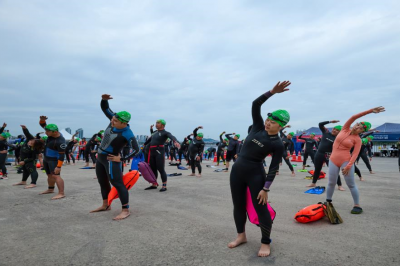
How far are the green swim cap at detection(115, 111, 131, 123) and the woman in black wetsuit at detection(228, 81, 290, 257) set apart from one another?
249cm

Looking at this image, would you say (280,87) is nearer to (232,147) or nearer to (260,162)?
(260,162)

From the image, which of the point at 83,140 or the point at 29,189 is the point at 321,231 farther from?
the point at 83,140

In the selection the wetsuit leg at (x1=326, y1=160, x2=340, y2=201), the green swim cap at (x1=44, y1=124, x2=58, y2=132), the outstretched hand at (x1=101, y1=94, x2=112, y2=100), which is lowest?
the wetsuit leg at (x1=326, y1=160, x2=340, y2=201)

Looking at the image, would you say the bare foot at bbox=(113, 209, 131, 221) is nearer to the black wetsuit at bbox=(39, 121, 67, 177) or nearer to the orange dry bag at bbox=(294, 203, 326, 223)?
the black wetsuit at bbox=(39, 121, 67, 177)

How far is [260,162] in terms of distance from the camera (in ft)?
10.5

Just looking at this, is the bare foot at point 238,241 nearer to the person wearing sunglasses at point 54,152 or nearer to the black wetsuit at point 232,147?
the person wearing sunglasses at point 54,152

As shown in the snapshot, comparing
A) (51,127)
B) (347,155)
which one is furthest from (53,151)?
(347,155)

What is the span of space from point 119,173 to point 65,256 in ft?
6.42

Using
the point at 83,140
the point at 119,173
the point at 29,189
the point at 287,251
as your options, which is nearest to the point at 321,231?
the point at 287,251

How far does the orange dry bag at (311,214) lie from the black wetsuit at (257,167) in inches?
59.3

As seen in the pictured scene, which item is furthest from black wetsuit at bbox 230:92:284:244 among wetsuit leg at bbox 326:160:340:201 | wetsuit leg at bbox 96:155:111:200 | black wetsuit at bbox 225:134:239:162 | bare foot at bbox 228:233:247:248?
black wetsuit at bbox 225:134:239:162

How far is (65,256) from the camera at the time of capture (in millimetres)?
3072

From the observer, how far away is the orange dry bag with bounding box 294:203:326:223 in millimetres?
4379

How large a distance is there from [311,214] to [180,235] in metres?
2.30
